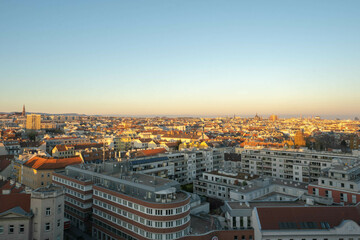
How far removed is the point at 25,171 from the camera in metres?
58.1

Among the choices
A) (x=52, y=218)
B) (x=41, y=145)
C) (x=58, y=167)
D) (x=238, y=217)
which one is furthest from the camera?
(x=41, y=145)

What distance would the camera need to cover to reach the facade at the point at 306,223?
2811 centimetres

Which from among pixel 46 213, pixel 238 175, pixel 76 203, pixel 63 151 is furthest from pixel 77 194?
pixel 63 151

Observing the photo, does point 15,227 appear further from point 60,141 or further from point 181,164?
point 60,141

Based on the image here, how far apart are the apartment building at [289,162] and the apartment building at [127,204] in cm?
3744

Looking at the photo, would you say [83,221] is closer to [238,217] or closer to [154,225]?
[154,225]

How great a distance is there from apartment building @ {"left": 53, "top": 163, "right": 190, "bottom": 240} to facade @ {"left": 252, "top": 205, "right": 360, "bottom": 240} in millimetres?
8367

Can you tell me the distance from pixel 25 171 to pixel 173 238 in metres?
43.0

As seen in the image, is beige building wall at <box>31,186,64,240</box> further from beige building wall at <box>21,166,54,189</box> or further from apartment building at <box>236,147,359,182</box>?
apartment building at <box>236,147,359,182</box>

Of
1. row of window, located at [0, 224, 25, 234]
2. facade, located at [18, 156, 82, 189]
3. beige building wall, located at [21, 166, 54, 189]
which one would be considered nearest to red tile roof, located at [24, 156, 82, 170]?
facade, located at [18, 156, 82, 189]

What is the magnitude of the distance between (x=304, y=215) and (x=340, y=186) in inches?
500

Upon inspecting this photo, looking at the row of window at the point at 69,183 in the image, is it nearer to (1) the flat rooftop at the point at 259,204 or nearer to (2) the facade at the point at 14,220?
(2) the facade at the point at 14,220

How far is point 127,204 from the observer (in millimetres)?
32062

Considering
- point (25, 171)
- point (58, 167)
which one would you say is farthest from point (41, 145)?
point (58, 167)
